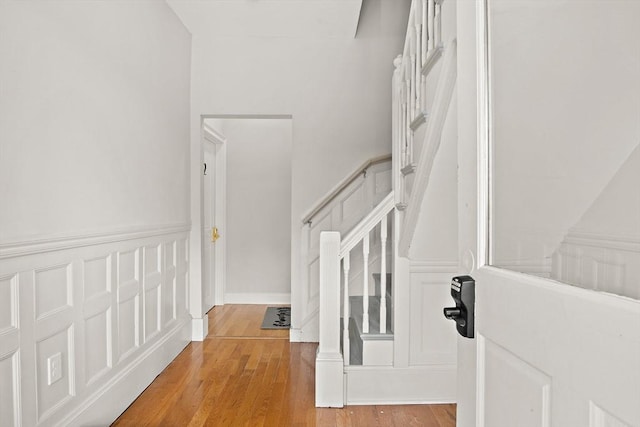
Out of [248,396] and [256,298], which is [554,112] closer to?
[248,396]

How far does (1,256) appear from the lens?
1.53m

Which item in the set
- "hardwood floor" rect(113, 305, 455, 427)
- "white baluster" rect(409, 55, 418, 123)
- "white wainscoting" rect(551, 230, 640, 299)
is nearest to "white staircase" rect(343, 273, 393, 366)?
"hardwood floor" rect(113, 305, 455, 427)

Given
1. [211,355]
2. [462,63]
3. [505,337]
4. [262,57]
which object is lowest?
[211,355]

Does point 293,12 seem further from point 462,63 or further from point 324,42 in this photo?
point 462,63

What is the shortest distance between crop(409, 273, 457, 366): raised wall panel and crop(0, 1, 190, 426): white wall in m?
1.64

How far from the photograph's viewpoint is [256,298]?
16.9 feet

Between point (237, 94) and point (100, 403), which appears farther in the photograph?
point (237, 94)

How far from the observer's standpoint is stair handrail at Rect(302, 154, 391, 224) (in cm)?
366

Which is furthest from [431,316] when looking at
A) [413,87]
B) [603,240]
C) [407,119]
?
[603,240]

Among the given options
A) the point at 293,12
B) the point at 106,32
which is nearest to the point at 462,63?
the point at 106,32

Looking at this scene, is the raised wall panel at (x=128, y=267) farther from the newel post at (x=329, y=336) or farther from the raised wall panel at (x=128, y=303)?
the newel post at (x=329, y=336)

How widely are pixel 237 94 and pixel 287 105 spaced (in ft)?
1.43

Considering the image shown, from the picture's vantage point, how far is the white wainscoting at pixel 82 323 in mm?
1616

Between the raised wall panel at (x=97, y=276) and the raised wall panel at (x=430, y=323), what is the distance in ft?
5.42
